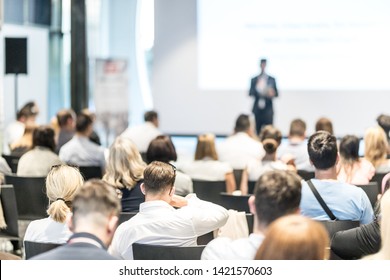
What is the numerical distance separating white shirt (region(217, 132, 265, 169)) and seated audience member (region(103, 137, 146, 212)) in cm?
261

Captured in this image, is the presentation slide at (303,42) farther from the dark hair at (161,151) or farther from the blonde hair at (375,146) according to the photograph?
the dark hair at (161,151)

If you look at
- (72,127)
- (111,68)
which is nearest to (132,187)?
(72,127)

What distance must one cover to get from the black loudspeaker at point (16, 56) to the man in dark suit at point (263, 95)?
3.54m

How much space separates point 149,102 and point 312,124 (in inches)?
122

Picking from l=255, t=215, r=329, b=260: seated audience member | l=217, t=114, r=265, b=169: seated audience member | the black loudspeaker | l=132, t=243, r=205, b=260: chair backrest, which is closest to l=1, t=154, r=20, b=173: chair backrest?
l=217, t=114, r=265, b=169: seated audience member

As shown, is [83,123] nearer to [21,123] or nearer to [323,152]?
[21,123]

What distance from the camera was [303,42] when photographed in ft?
46.3

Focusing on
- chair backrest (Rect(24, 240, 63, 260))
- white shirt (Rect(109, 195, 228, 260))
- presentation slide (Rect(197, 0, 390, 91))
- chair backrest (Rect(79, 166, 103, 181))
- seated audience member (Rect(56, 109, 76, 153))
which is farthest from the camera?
presentation slide (Rect(197, 0, 390, 91))

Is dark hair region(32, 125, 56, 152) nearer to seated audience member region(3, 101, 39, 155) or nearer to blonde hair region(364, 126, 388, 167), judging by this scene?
blonde hair region(364, 126, 388, 167)

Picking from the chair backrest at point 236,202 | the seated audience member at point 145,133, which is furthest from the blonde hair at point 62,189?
the seated audience member at point 145,133

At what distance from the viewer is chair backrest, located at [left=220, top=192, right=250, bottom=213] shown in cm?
584

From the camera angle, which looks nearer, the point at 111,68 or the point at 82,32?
the point at 111,68

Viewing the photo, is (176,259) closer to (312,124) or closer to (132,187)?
→ (132,187)

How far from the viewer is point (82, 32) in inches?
611
